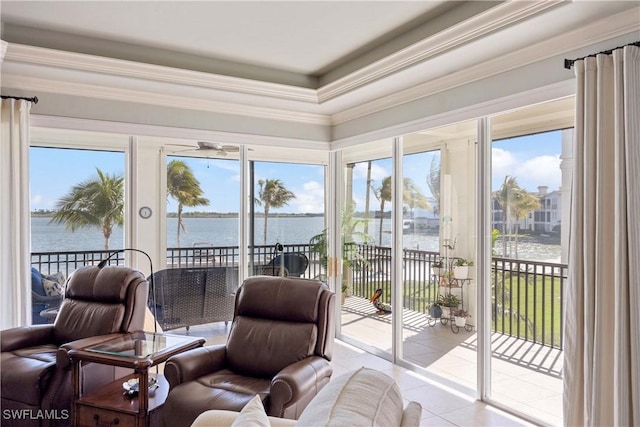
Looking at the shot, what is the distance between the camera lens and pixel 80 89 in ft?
12.4

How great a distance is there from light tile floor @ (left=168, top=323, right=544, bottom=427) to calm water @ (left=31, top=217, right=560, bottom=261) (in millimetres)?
979

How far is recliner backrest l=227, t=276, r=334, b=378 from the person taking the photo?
2699 millimetres

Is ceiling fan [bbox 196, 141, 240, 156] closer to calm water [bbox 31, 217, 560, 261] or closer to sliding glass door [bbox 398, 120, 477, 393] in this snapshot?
calm water [bbox 31, 217, 560, 261]

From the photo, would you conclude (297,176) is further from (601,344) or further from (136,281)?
(601,344)

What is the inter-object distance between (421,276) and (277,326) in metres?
1.72

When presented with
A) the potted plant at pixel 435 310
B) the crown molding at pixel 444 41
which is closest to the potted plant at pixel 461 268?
the potted plant at pixel 435 310

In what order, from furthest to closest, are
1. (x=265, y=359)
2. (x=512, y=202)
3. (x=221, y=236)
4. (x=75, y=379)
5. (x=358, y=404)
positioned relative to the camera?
(x=221, y=236) → (x=512, y=202) → (x=265, y=359) → (x=75, y=379) → (x=358, y=404)

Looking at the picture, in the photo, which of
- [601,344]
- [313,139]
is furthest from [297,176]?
[601,344]

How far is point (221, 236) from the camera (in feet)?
15.0

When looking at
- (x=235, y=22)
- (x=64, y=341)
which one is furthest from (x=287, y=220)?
(x=64, y=341)

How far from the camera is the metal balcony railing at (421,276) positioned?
2.96 meters

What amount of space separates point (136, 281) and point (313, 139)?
2.64m

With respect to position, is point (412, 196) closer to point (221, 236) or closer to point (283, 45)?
point (283, 45)

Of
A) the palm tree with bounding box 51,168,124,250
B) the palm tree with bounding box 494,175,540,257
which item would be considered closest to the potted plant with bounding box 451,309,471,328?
the palm tree with bounding box 494,175,540,257
